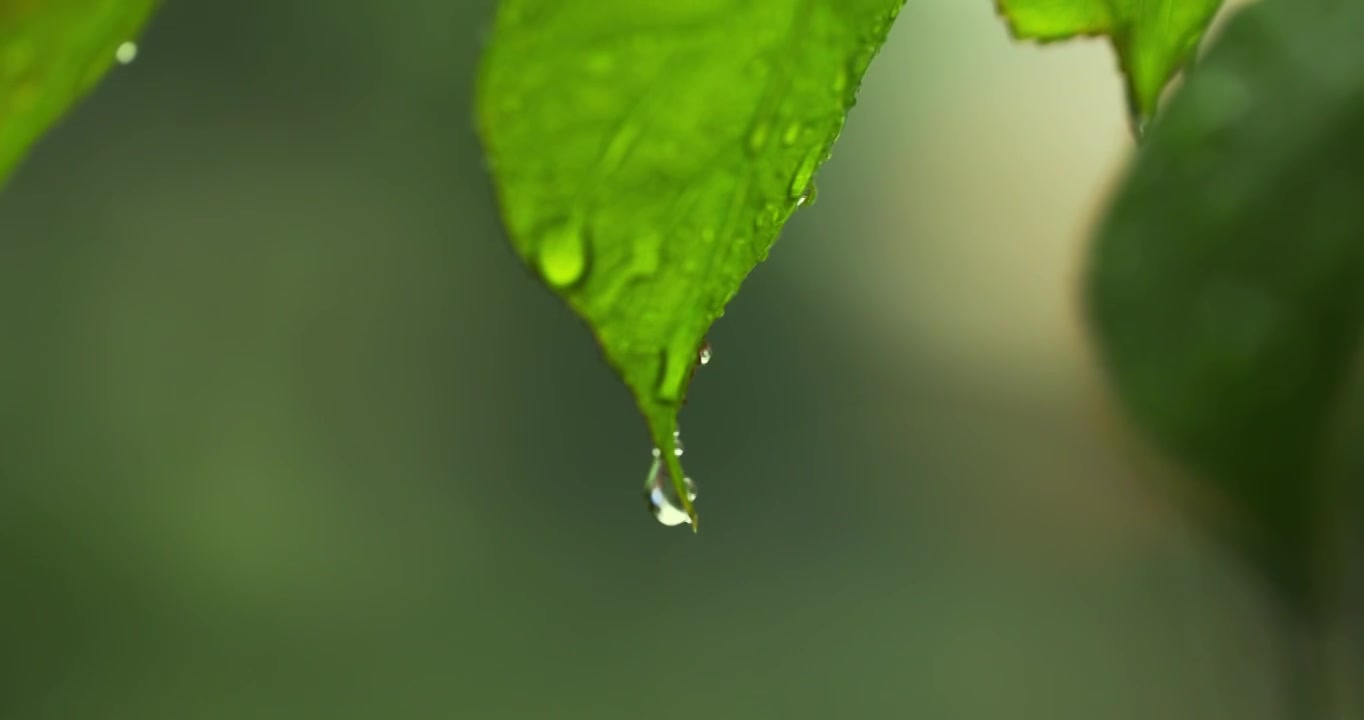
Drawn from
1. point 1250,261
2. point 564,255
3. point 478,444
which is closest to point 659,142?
point 564,255

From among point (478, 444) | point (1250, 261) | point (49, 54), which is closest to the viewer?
point (49, 54)

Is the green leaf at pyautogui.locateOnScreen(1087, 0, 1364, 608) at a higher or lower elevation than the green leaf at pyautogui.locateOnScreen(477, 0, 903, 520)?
lower

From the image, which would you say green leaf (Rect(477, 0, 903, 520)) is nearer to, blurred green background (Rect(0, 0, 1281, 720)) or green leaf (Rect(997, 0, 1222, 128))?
green leaf (Rect(997, 0, 1222, 128))

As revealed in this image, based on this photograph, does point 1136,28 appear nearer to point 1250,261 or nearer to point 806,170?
point 806,170

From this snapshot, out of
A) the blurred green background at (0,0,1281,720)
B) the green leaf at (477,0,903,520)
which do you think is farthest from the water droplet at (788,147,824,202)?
the blurred green background at (0,0,1281,720)

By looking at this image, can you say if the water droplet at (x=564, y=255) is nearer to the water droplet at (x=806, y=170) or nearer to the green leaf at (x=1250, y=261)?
the water droplet at (x=806, y=170)

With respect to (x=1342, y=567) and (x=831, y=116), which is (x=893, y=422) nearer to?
(x=1342, y=567)

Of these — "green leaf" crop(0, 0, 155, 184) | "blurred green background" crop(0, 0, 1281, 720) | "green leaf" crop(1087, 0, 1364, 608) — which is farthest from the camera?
"blurred green background" crop(0, 0, 1281, 720)
